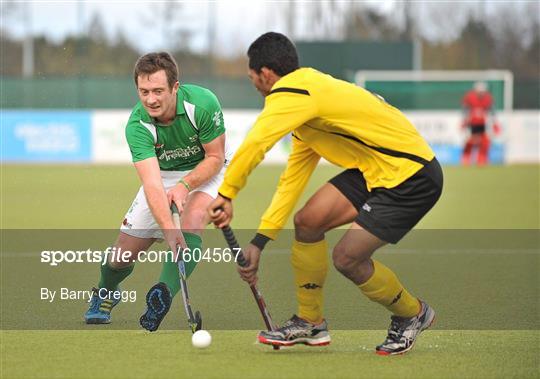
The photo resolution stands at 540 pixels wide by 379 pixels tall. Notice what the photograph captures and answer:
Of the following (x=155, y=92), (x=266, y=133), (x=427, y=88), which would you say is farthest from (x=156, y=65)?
(x=427, y=88)

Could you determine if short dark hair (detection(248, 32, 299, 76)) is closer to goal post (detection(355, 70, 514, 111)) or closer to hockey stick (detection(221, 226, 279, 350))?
hockey stick (detection(221, 226, 279, 350))

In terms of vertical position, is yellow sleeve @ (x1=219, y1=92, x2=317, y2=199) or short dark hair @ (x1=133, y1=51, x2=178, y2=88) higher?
short dark hair @ (x1=133, y1=51, x2=178, y2=88)

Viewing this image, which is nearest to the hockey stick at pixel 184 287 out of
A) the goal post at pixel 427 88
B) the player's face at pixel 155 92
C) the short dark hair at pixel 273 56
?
the player's face at pixel 155 92

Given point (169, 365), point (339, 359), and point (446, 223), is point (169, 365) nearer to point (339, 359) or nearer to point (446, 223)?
point (339, 359)

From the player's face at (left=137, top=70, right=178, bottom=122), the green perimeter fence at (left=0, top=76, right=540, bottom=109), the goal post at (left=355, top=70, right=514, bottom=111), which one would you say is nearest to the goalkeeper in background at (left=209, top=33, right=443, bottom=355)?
the player's face at (left=137, top=70, right=178, bottom=122)

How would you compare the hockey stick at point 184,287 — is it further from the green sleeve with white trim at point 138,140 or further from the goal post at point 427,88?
the goal post at point 427,88

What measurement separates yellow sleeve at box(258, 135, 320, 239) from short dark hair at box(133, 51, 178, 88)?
81cm

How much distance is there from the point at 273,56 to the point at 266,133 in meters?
0.40

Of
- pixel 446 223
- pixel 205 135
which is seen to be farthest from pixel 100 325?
pixel 446 223

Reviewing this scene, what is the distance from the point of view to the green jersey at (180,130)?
241 inches

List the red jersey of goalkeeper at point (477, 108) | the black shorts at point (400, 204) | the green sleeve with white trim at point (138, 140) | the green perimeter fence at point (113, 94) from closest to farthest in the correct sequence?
the black shorts at point (400, 204), the green sleeve with white trim at point (138, 140), the red jersey of goalkeeper at point (477, 108), the green perimeter fence at point (113, 94)

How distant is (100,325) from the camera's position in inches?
252

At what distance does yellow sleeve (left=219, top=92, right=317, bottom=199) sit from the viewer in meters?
5.00

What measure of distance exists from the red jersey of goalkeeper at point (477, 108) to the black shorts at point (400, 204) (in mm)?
18066
